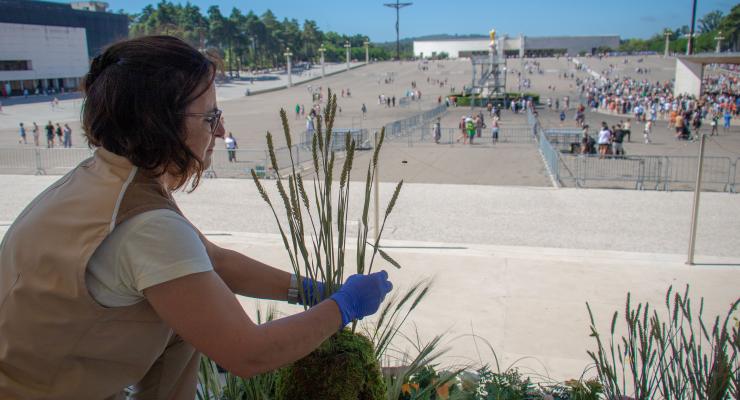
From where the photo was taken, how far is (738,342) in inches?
76.0

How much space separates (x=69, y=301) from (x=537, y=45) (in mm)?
171842

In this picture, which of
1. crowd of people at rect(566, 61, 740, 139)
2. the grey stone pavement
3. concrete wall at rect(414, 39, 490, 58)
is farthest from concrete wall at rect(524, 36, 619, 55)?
the grey stone pavement

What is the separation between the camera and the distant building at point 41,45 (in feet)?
206

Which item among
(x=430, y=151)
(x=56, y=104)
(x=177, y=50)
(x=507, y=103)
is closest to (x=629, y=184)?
(x=430, y=151)

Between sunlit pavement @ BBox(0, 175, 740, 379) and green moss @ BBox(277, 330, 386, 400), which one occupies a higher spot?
green moss @ BBox(277, 330, 386, 400)

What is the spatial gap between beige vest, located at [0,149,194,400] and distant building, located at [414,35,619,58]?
154562mm

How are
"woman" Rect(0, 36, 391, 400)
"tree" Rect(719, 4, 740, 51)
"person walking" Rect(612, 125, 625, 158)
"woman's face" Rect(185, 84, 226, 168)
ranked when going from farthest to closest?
1. "tree" Rect(719, 4, 740, 51)
2. "person walking" Rect(612, 125, 625, 158)
3. "woman's face" Rect(185, 84, 226, 168)
4. "woman" Rect(0, 36, 391, 400)

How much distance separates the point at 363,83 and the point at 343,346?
8418 centimetres

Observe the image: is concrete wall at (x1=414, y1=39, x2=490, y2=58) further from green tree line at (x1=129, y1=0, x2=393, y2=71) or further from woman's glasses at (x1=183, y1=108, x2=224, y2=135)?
woman's glasses at (x1=183, y1=108, x2=224, y2=135)

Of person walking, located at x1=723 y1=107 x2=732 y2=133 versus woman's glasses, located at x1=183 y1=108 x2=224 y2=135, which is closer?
woman's glasses, located at x1=183 y1=108 x2=224 y2=135

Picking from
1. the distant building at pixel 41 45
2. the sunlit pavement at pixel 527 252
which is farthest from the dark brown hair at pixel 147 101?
the distant building at pixel 41 45

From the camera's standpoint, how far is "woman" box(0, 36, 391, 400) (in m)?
1.30

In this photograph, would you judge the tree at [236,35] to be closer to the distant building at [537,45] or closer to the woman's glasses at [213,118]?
the distant building at [537,45]

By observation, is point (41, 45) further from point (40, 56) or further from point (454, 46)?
point (454, 46)
